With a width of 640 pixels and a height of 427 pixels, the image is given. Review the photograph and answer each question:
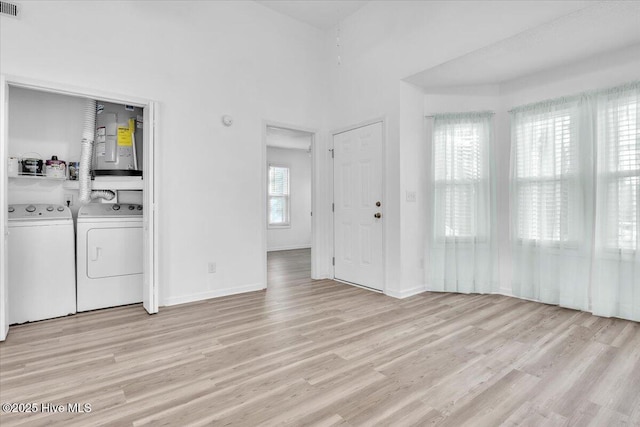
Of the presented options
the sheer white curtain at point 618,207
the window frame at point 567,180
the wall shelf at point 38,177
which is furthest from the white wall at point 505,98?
the wall shelf at point 38,177

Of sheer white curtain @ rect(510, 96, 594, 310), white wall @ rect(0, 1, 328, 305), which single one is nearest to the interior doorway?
white wall @ rect(0, 1, 328, 305)

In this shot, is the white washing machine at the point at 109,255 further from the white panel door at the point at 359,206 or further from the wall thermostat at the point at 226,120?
the white panel door at the point at 359,206

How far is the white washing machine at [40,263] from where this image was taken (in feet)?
9.77

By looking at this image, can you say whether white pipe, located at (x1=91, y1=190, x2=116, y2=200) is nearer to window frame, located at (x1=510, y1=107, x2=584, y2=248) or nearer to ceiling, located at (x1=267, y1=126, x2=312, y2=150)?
ceiling, located at (x1=267, y1=126, x2=312, y2=150)

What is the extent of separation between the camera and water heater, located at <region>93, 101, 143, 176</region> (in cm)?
351

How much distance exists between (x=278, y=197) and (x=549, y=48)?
6.60 metres

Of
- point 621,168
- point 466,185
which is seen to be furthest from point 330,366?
point 621,168

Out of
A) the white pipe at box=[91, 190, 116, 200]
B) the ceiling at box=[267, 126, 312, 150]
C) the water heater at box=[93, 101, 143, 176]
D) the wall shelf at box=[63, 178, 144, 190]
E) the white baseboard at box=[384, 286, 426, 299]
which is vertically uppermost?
the ceiling at box=[267, 126, 312, 150]

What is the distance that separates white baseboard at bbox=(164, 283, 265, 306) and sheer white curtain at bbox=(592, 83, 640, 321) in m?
3.63

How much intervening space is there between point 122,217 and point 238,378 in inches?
95.5

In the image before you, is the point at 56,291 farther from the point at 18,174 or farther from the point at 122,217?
the point at 18,174

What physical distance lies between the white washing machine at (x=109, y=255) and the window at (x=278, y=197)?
4.91 meters

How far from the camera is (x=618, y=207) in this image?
10.0ft

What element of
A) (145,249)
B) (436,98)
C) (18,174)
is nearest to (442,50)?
(436,98)
